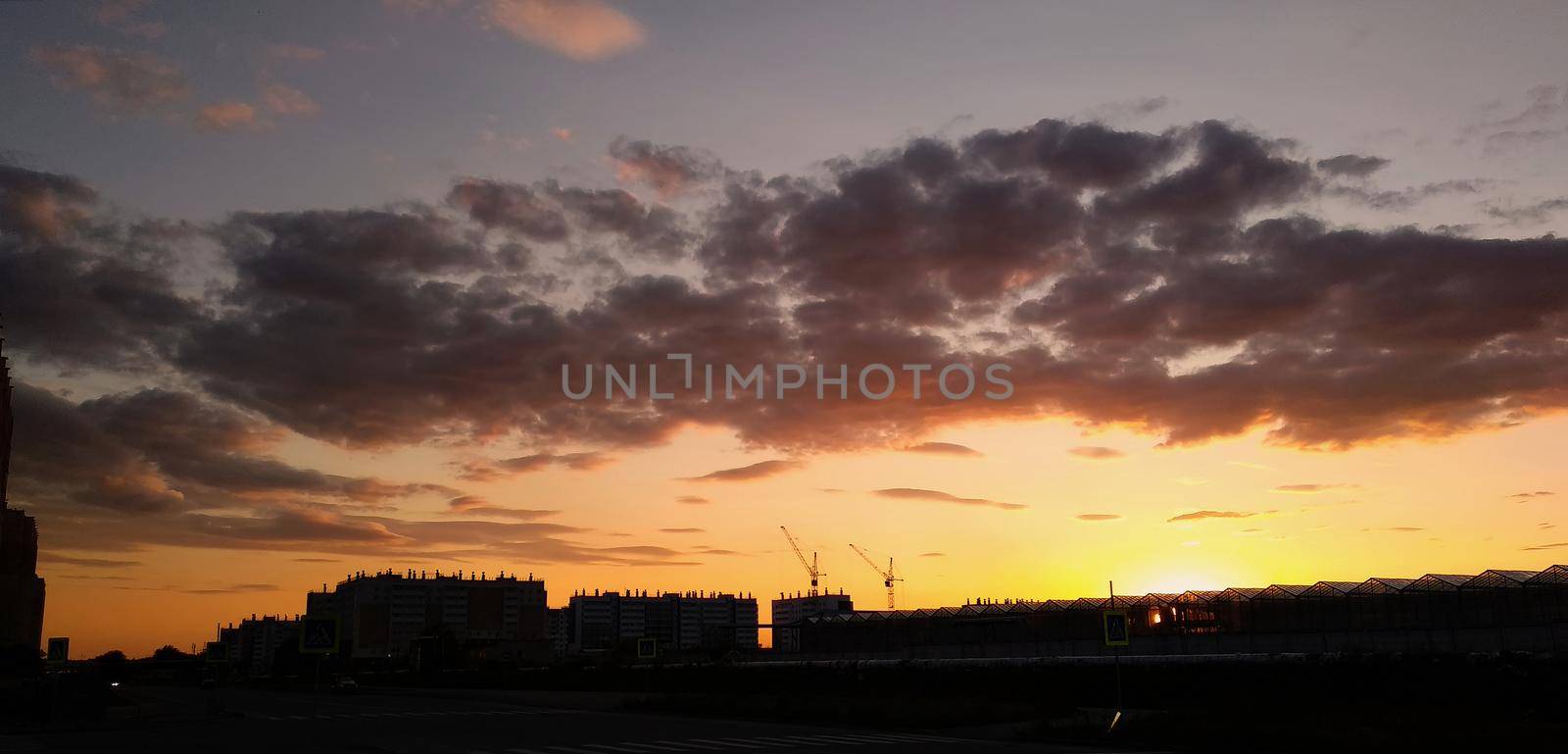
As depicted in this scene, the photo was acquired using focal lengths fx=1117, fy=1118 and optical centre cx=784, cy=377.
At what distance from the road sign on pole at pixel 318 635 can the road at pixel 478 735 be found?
340 centimetres

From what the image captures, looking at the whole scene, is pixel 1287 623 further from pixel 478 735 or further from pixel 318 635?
pixel 318 635

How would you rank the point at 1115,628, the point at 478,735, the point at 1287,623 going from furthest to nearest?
the point at 1287,623 → the point at 478,735 → the point at 1115,628

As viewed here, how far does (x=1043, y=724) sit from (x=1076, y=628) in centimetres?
6022

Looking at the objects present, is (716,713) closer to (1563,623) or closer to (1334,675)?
(1334,675)

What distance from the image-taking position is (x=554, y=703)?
7519cm

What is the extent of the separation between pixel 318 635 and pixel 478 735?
767 cm

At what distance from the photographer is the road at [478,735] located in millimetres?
37562

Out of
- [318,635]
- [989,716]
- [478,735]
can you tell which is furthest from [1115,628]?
[318,635]

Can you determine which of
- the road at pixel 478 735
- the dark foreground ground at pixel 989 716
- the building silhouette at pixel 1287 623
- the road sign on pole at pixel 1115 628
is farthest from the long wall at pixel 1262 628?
the road at pixel 478 735

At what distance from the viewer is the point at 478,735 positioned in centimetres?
4422

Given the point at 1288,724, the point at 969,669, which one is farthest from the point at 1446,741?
the point at 969,669

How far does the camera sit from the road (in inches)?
1479

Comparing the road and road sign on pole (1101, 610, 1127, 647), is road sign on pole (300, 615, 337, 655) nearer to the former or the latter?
the road

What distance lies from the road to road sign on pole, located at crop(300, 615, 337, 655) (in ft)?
11.1
